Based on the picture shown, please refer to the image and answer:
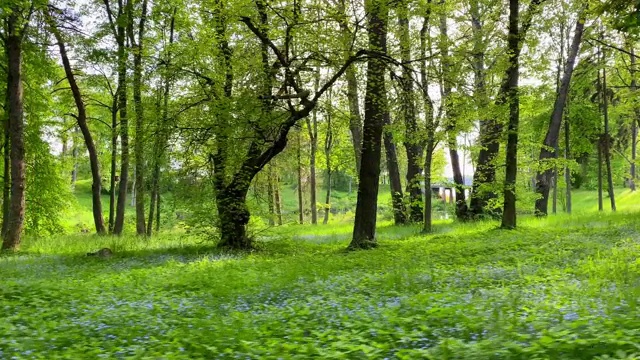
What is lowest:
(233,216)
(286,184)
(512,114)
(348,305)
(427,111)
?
(348,305)

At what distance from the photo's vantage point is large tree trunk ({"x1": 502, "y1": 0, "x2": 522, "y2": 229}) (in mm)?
15164

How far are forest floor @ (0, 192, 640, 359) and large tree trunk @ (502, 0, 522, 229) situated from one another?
3778 millimetres

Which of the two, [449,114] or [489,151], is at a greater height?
[449,114]

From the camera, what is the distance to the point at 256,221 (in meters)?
15.5

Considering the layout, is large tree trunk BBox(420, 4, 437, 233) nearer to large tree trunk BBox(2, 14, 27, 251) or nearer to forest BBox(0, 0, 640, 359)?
forest BBox(0, 0, 640, 359)

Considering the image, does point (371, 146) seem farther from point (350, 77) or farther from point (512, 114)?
point (512, 114)

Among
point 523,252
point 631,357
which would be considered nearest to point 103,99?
point 523,252

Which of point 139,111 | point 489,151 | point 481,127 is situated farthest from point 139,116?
point 481,127

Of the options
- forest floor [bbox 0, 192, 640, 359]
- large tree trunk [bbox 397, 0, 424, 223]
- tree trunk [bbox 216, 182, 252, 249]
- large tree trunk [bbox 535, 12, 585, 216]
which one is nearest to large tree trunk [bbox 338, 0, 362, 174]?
large tree trunk [bbox 397, 0, 424, 223]

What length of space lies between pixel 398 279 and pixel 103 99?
22.8 metres

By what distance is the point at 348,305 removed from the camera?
19.5 ft

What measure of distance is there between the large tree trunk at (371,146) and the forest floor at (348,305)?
2276 millimetres

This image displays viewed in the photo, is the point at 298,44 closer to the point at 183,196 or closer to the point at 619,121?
the point at 183,196

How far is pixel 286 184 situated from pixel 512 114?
7.82 m
